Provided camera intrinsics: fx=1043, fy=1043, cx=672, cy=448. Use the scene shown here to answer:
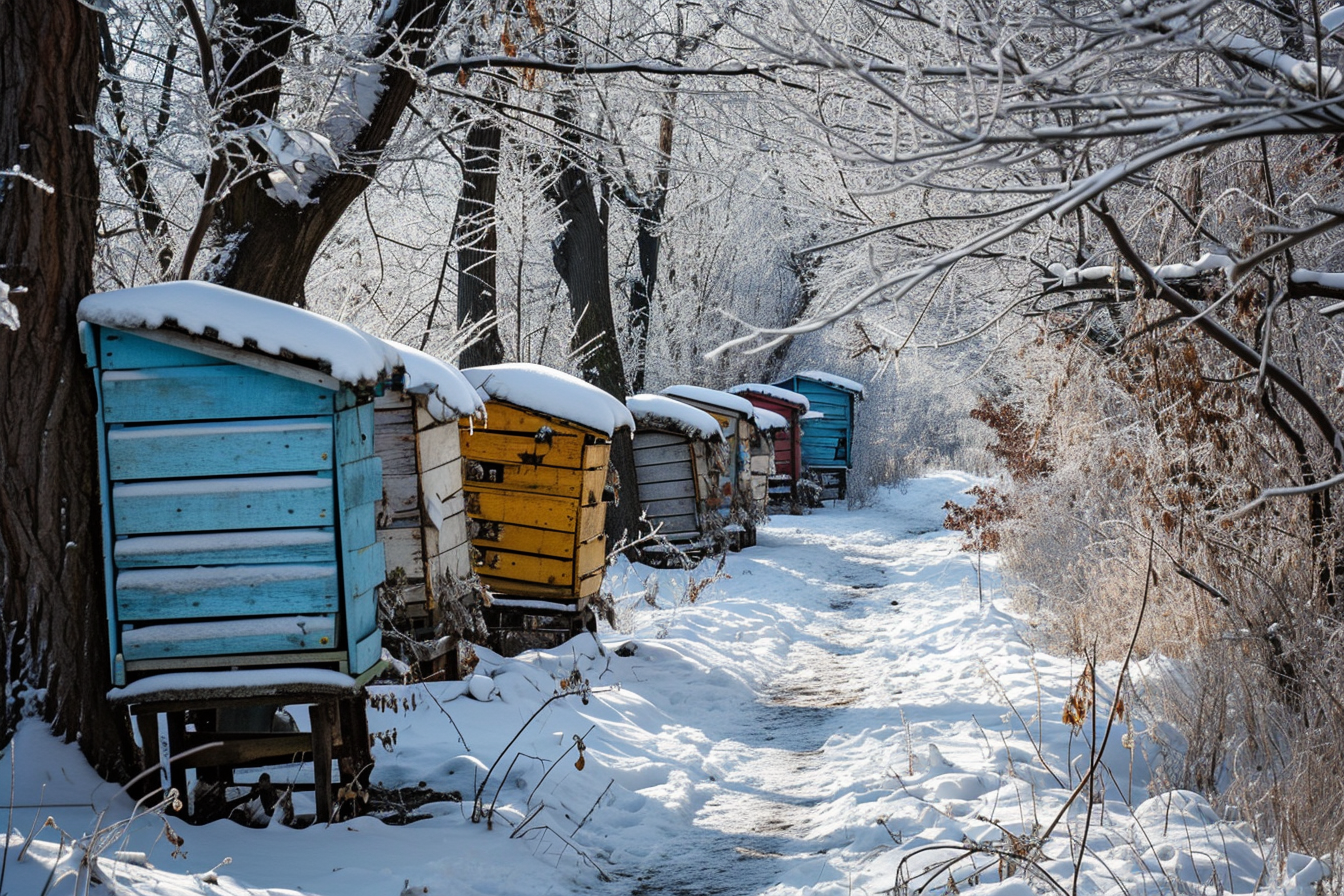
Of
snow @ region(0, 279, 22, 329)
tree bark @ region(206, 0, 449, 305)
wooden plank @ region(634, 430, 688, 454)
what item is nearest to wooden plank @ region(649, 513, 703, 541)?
wooden plank @ region(634, 430, 688, 454)

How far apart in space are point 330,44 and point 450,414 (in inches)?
82.6

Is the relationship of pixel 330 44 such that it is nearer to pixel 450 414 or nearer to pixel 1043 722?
pixel 450 414

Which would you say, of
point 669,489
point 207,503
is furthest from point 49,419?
point 669,489

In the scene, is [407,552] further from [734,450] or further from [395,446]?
[734,450]

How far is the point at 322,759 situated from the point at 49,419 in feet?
5.60

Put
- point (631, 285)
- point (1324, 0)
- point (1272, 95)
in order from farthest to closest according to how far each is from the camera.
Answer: point (631, 285), point (1324, 0), point (1272, 95)

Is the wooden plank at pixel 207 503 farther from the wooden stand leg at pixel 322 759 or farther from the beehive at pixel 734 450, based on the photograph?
the beehive at pixel 734 450

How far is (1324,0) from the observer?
5.24m

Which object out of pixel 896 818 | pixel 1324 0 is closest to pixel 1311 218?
pixel 1324 0

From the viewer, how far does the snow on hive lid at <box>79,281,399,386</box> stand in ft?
12.5

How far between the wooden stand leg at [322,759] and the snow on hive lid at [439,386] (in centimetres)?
189

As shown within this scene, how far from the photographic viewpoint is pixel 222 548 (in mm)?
4020

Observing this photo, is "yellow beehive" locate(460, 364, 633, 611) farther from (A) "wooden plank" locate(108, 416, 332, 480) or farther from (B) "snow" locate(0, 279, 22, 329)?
(B) "snow" locate(0, 279, 22, 329)

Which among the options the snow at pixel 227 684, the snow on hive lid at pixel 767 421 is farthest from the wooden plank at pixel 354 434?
the snow on hive lid at pixel 767 421
